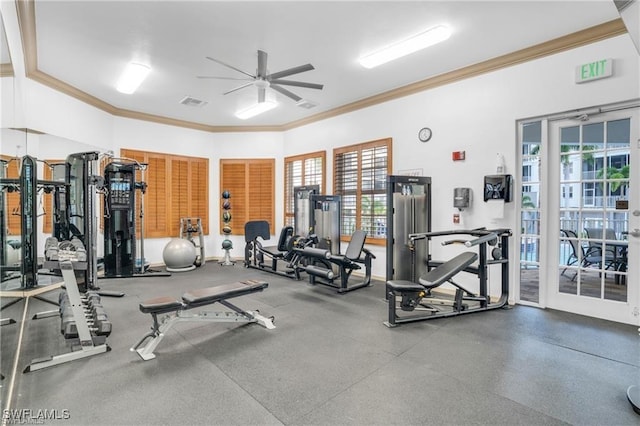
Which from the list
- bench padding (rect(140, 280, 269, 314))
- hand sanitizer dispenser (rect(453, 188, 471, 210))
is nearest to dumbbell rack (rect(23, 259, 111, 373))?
bench padding (rect(140, 280, 269, 314))

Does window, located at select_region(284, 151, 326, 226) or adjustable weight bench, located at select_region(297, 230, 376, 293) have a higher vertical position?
A: window, located at select_region(284, 151, 326, 226)

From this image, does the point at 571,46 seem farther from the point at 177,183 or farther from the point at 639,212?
the point at 177,183

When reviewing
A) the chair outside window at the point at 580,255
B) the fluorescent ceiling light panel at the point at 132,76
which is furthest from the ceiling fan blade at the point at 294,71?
the chair outside window at the point at 580,255

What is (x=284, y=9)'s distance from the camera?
3219 millimetres

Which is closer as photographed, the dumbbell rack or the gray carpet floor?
the gray carpet floor

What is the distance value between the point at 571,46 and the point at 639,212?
2.03 m

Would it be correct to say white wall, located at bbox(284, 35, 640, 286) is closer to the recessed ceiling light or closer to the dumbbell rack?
the recessed ceiling light

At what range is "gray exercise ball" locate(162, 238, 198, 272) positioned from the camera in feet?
20.6

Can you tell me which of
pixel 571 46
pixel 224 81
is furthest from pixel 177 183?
pixel 571 46

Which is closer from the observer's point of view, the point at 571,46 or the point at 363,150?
the point at 571,46

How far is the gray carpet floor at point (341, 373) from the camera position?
6.57 ft

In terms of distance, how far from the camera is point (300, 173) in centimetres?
730

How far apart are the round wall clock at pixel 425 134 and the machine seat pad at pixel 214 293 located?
11.2 ft

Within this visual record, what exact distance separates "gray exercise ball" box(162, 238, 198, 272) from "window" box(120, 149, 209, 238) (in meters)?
0.81
